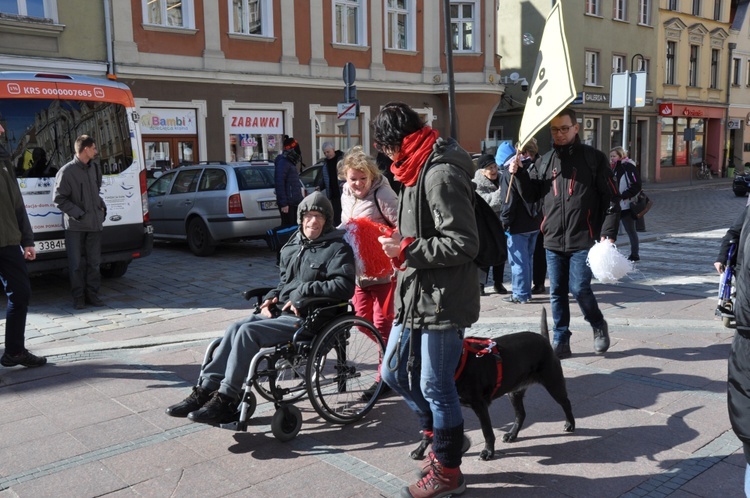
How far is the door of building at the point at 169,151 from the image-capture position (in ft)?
57.2

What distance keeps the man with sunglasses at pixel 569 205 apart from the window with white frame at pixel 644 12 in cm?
3237

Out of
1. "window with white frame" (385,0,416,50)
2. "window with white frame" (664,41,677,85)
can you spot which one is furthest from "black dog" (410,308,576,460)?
"window with white frame" (664,41,677,85)

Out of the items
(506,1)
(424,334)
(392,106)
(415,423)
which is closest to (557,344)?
(415,423)

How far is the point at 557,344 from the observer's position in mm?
5703

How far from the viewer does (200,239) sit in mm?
12133

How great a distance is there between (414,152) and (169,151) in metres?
15.7

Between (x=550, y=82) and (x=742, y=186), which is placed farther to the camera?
(x=742, y=186)

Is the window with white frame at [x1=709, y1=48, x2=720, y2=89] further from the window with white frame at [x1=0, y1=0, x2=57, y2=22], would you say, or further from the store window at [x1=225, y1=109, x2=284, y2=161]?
the window with white frame at [x1=0, y1=0, x2=57, y2=22]

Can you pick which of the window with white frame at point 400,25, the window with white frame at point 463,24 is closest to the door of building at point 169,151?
the window with white frame at point 400,25

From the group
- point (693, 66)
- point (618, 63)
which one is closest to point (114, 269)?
point (618, 63)

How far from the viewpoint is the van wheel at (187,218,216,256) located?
39.1ft

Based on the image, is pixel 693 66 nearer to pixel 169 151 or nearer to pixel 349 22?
pixel 349 22

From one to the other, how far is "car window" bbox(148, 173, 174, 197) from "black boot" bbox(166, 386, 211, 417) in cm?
935

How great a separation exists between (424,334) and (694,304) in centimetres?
568
